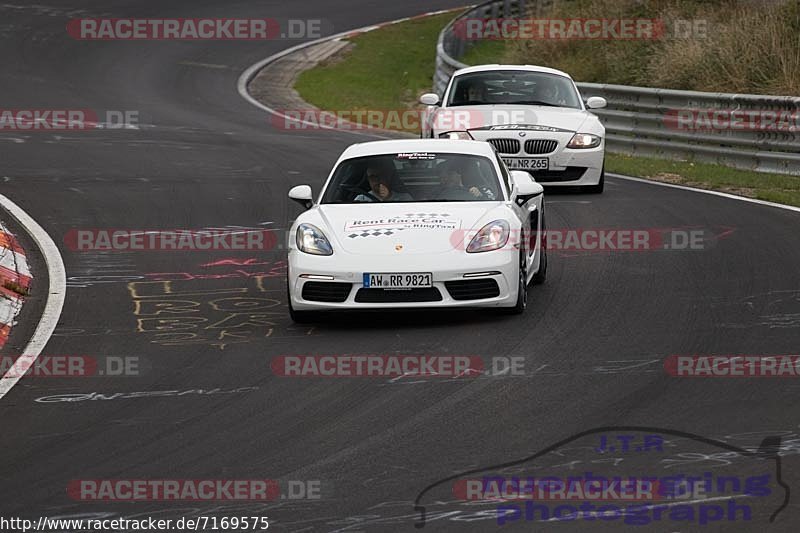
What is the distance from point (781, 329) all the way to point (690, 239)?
427 centimetres

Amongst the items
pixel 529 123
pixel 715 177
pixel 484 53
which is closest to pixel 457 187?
pixel 529 123

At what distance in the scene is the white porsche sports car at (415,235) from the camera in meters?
10.4

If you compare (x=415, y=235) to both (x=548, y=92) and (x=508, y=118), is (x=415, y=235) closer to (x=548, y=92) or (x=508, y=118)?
(x=508, y=118)

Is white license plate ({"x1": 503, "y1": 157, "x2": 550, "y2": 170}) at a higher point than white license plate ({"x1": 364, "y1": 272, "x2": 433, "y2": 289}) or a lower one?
higher

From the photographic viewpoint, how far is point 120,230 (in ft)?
50.2

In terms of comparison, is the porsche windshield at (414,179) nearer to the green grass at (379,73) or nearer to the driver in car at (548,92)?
the driver in car at (548,92)

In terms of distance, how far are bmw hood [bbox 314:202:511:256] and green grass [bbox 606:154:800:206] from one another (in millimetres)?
6856

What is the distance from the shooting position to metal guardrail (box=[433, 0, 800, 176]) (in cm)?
1944

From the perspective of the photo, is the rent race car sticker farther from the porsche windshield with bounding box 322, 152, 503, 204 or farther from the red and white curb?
the red and white curb

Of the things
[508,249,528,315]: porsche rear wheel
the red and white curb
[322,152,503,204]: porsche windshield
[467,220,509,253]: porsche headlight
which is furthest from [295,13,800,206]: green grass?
the red and white curb

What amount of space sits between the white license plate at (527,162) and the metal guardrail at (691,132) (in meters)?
3.60

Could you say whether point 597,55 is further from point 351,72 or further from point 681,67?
point 351,72

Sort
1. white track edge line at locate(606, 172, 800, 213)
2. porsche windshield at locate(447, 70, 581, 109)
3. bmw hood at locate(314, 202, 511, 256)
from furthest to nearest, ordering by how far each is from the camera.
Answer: porsche windshield at locate(447, 70, 581, 109), white track edge line at locate(606, 172, 800, 213), bmw hood at locate(314, 202, 511, 256)

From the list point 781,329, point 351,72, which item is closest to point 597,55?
point 351,72
